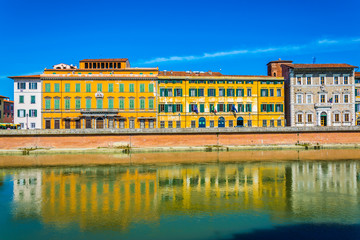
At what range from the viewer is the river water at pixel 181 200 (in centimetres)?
1576

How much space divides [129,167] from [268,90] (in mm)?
32945

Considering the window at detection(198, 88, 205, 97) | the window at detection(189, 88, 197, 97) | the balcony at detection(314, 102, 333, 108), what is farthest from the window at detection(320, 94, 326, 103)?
the window at detection(189, 88, 197, 97)

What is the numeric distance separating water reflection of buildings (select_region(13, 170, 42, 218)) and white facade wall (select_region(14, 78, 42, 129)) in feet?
74.8

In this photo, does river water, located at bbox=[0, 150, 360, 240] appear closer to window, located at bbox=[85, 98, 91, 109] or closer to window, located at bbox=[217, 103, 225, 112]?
window, located at bbox=[85, 98, 91, 109]

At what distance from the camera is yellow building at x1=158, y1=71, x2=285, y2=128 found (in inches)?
2190

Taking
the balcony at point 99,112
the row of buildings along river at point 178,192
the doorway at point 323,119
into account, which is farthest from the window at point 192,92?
the doorway at point 323,119

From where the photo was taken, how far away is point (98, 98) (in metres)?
54.2

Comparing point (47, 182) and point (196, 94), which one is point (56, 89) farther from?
point (47, 182)

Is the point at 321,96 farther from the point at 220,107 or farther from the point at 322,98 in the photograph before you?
the point at 220,107

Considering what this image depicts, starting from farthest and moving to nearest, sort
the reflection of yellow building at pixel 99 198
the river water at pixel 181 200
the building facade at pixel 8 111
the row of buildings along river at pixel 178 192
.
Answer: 1. the building facade at pixel 8 111
2. the row of buildings along river at pixel 178 192
3. the reflection of yellow building at pixel 99 198
4. the river water at pixel 181 200

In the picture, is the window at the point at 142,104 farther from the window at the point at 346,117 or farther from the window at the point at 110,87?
the window at the point at 346,117

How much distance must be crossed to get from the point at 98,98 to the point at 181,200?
121ft

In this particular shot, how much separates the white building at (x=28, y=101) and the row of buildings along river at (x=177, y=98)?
16cm

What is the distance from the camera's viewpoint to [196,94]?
184ft
